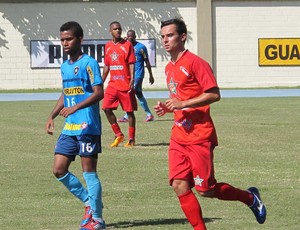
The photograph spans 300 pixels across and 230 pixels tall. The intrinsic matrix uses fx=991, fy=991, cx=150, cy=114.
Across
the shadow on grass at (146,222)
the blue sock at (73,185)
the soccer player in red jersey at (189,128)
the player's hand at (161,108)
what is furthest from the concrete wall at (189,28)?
the player's hand at (161,108)

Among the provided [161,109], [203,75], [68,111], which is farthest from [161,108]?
[68,111]

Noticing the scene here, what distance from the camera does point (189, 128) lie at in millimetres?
8586

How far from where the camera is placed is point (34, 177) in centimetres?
1344

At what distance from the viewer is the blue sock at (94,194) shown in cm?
942

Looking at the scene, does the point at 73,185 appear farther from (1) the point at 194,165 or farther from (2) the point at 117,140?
(2) the point at 117,140

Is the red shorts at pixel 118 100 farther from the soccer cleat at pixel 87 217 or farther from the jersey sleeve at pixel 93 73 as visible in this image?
the soccer cleat at pixel 87 217

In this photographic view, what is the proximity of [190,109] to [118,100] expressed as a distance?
9149 millimetres

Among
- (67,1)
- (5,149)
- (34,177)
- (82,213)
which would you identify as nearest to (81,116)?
(82,213)

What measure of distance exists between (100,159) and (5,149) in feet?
7.60

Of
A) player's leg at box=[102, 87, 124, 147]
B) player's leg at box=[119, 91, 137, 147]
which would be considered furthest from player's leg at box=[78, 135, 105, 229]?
player's leg at box=[119, 91, 137, 147]

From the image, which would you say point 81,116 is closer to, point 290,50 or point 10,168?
point 10,168

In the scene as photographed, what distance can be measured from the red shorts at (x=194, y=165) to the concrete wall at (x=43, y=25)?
32857 mm

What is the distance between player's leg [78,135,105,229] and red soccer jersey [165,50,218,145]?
3.82 ft

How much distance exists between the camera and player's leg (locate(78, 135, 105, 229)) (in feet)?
30.9
